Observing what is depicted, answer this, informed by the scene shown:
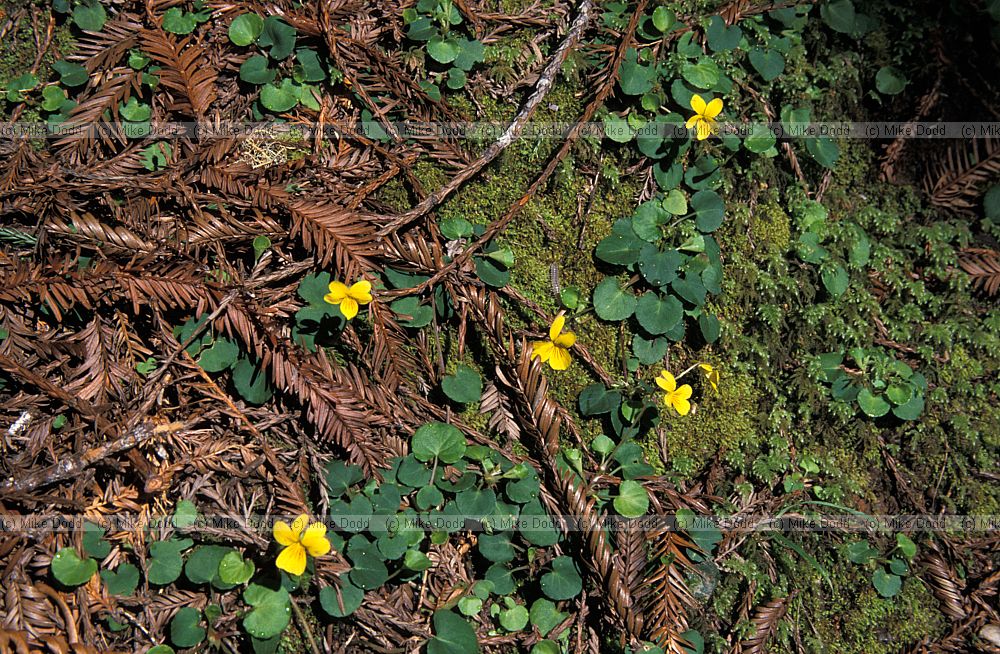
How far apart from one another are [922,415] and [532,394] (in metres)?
1.59

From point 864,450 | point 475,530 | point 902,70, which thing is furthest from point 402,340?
point 902,70

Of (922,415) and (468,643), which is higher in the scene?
(922,415)

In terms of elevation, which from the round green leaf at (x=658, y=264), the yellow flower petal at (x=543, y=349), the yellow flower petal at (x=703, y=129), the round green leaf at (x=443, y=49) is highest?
the round green leaf at (x=443, y=49)

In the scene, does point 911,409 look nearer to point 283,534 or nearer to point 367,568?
point 367,568

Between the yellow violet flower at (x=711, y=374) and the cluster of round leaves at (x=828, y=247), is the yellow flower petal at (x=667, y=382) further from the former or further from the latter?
the cluster of round leaves at (x=828, y=247)

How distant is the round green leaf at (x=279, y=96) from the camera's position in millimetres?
2676

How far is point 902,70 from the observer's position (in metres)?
2.82

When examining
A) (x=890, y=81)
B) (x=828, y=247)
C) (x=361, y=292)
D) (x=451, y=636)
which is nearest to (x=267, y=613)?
(x=451, y=636)

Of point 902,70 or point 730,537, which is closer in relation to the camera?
point 730,537

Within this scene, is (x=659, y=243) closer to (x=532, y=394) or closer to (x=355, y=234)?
(x=532, y=394)

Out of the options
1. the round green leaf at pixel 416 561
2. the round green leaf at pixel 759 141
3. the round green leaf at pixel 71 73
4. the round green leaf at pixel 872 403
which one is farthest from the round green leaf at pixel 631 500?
the round green leaf at pixel 71 73

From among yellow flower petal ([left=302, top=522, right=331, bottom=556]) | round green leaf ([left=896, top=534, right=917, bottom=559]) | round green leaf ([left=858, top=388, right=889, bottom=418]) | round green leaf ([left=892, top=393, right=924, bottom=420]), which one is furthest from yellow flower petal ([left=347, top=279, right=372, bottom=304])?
round green leaf ([left=896, top=534, right=917, bottom=559])

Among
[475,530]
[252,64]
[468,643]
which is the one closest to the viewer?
[468,643]

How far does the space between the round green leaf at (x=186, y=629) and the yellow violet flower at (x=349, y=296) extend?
115 centimetres
